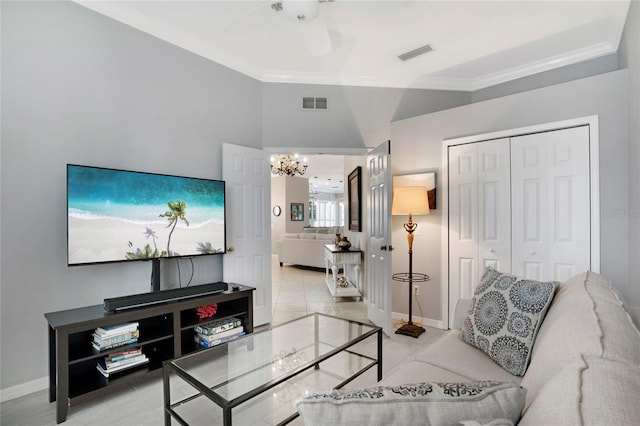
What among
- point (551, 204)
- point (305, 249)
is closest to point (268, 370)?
point (551, 204)

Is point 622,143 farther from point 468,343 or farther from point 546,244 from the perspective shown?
point 468,343

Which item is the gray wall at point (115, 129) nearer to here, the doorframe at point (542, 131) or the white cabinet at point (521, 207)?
the doorframe at point (542, 131)

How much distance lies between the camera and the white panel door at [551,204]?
9.07ft

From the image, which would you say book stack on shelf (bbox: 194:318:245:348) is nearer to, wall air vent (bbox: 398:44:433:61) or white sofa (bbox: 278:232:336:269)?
wall air vent (bbox: 398:44:433:61)

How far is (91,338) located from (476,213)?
3580mm

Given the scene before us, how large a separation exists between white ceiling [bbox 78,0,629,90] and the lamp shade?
151 centimetres

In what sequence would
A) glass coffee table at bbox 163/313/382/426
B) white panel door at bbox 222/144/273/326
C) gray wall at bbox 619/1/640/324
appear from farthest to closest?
white panel door at bbox 222/144/273/326 → gray wall at bbox 619/1/640/324 → glass coffee table at bbox 163/313/382/426

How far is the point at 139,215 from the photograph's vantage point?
255 cm

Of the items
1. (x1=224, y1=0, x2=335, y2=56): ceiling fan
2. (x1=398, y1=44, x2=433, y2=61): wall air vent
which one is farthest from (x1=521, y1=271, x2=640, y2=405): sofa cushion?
(x1=398, y1=44, x2=433, y2=61): wall air vent

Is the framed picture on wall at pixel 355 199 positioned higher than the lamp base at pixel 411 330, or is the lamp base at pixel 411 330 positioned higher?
the framed picture on wall at pixel 355 199

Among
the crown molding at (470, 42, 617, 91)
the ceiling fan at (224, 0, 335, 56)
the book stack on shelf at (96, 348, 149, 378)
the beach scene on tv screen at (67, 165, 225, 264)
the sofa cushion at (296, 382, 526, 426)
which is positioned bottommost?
the book stack on shelf at (96, 348, 149, 378)

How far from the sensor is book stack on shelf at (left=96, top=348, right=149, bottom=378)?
2188mm

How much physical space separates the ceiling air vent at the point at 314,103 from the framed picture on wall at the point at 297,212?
22.4 ft

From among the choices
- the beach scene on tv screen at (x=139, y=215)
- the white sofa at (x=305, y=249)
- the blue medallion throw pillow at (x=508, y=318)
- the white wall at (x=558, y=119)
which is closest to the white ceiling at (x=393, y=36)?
the white wall at (x=558, y=119)
